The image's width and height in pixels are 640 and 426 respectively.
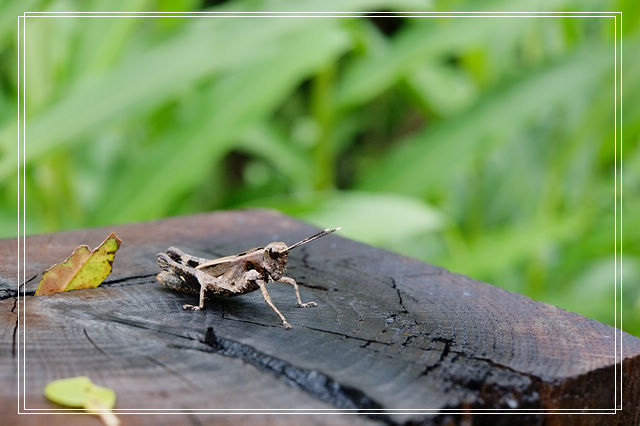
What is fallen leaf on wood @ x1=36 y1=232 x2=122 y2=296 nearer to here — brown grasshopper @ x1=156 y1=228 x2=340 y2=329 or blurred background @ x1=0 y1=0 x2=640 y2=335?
brown grasshopper @ x1=156 y1=228 x2=340 y2=329

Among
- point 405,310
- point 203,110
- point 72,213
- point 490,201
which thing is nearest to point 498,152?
point 490,201

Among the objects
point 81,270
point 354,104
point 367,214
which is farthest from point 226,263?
point 354,104

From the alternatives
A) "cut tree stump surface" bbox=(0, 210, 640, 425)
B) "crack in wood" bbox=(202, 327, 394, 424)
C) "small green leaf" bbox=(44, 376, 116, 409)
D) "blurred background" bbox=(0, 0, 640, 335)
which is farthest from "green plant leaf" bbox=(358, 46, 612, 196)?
"small green leaf" bbox=(44, 376, 116, 409)

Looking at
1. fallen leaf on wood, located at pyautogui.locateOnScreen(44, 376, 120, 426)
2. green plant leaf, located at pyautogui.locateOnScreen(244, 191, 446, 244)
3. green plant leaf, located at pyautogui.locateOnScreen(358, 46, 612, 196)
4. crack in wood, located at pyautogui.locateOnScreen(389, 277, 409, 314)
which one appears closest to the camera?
fallen leaf on wood, located at pyautogui.locateOnScreen(44, 376, 120, 426)

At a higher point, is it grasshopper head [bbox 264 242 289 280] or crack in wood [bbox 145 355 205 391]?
grasshopper head [bbox 264 242 289 280]

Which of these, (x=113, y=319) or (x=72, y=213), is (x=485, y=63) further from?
(x=113, y=319)

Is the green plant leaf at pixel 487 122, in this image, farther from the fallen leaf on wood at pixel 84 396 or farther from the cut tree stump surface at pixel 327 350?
the fallen leaf on wood at pixel 84 396
